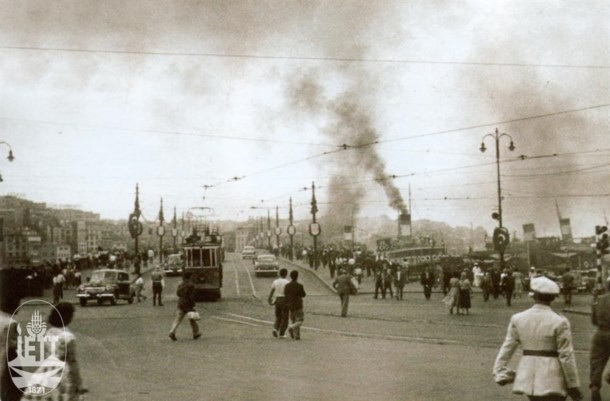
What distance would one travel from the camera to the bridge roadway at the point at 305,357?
1041 centimetres

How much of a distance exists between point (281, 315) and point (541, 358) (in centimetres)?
1247

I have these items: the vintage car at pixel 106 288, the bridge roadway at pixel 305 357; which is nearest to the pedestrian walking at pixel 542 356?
the bridge roadway at pixel 305 357

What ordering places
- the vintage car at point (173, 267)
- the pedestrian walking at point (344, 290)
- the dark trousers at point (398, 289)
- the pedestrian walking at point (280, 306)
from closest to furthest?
the pedestrian walking at point (280, 306) → the pedestrian walking at point (344, 290) → the dark trousers at point (398, 289) → the vintage car at point (173, 267)

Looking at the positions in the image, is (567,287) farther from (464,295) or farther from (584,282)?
(584,282)

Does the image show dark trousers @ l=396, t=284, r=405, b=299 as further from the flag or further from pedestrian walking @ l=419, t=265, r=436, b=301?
the flag

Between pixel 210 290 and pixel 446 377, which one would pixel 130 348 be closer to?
pixel 446 377

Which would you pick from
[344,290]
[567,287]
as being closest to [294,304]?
[344,290]

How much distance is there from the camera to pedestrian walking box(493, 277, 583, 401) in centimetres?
612

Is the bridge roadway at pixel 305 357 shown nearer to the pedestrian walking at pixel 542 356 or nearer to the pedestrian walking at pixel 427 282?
the pedestrian walking at pixel 542 356

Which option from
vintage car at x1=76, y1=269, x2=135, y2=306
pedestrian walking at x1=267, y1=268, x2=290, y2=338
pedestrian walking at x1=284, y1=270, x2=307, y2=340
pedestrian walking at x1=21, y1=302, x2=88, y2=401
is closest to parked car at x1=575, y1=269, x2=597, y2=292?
vintage car at x1=76, y1=269, x2=135, y2=306

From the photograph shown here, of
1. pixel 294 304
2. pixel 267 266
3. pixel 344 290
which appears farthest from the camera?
pixel 267 266

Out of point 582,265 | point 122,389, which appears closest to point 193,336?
point 122,389

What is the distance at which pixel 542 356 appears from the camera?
6230 millimetres

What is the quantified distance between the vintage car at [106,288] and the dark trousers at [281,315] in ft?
57.7
